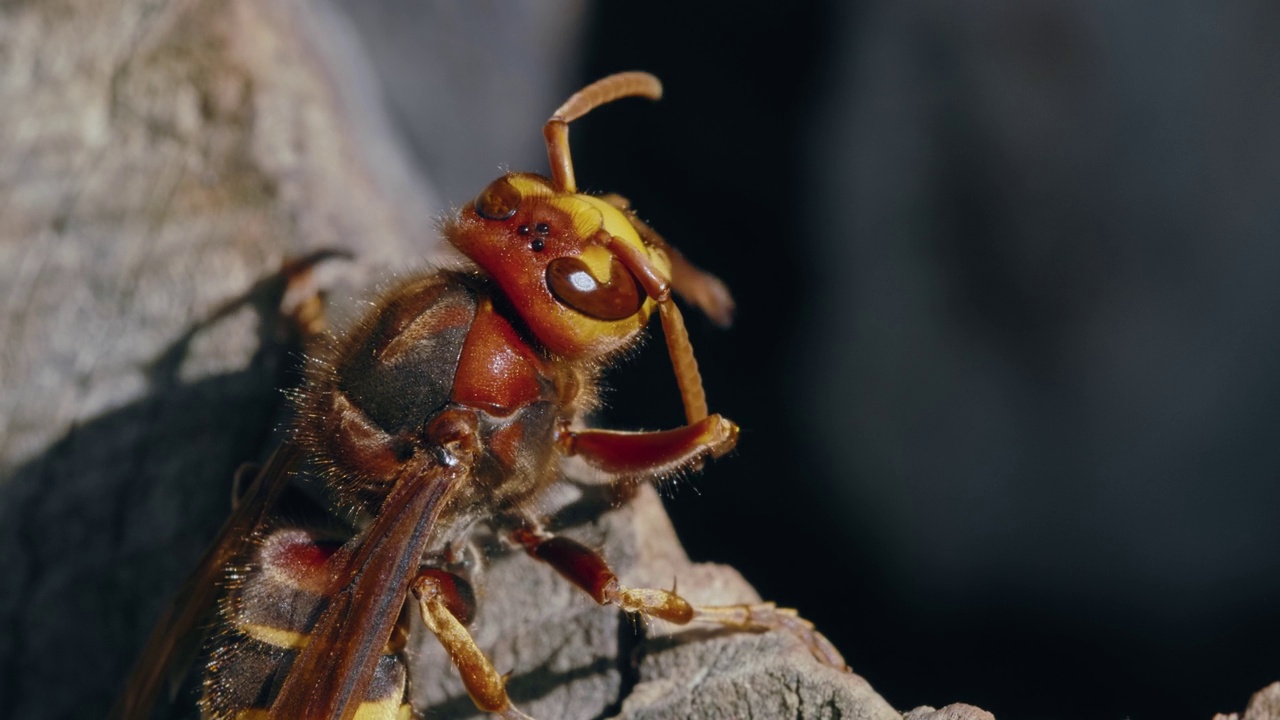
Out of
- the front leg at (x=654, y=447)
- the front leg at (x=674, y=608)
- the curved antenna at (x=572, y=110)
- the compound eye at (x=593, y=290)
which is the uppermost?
the curved antenna at (x=572, y=110)

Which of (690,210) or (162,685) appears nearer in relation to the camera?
(162,685)

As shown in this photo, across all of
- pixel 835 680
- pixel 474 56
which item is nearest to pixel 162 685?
pixel 835 680

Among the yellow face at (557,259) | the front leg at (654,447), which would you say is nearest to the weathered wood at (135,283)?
the front leg at (654,447)

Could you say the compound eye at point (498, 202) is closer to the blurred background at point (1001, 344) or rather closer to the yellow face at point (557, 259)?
the yellow face at point (557, 259)

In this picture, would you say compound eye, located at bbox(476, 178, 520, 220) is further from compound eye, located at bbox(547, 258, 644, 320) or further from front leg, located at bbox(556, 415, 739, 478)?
front leg, located at bbox(556, 415, 739, 478)

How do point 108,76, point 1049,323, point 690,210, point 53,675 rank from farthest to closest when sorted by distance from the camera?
point 690,210
point 1049,323
point 108,76
point 53,675

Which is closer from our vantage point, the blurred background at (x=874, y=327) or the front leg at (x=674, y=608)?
the front leg at (x=674, y=608)

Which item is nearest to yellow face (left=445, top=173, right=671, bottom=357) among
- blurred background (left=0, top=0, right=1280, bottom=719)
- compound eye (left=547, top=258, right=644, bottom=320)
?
compound eye (left=547, top=258, right=644, bottom=320)

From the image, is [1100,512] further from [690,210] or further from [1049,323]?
[690,210]
